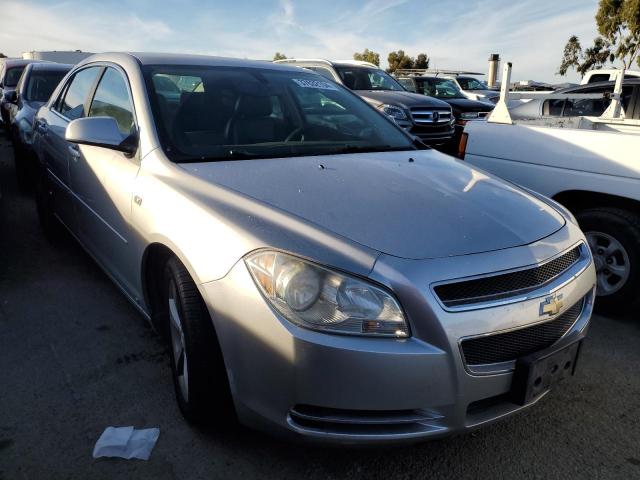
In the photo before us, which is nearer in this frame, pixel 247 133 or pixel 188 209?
pixel 188 209

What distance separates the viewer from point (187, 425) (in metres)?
2.41

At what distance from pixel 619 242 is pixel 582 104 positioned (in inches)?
129

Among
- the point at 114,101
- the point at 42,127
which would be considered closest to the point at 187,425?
the point at 114,101

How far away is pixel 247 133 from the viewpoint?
9.65ft

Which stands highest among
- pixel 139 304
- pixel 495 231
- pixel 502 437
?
pixel 495 231

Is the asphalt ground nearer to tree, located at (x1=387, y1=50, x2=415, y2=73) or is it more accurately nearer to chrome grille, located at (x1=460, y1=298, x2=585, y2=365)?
chrome grille, located at (x1=460, y1=298, x2=585, y2=365)

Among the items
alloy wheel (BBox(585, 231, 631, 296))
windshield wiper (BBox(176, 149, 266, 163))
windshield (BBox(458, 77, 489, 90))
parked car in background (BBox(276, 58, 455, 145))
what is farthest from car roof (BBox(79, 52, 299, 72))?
windshield (BBox(458, 77, 489, 90))

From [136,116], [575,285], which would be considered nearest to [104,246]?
[136,116]

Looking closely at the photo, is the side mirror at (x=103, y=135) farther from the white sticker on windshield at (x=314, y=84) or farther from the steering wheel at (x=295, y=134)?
the white sticker on windshield at (x=314, y=84)

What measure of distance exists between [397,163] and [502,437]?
4.59 feet

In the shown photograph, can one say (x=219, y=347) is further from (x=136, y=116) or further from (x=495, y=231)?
(x=136, y=116)

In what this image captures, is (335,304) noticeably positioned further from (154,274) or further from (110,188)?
(110,188)

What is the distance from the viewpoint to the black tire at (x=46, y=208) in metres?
4.52

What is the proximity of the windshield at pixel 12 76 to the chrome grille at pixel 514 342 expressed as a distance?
11.5 m
